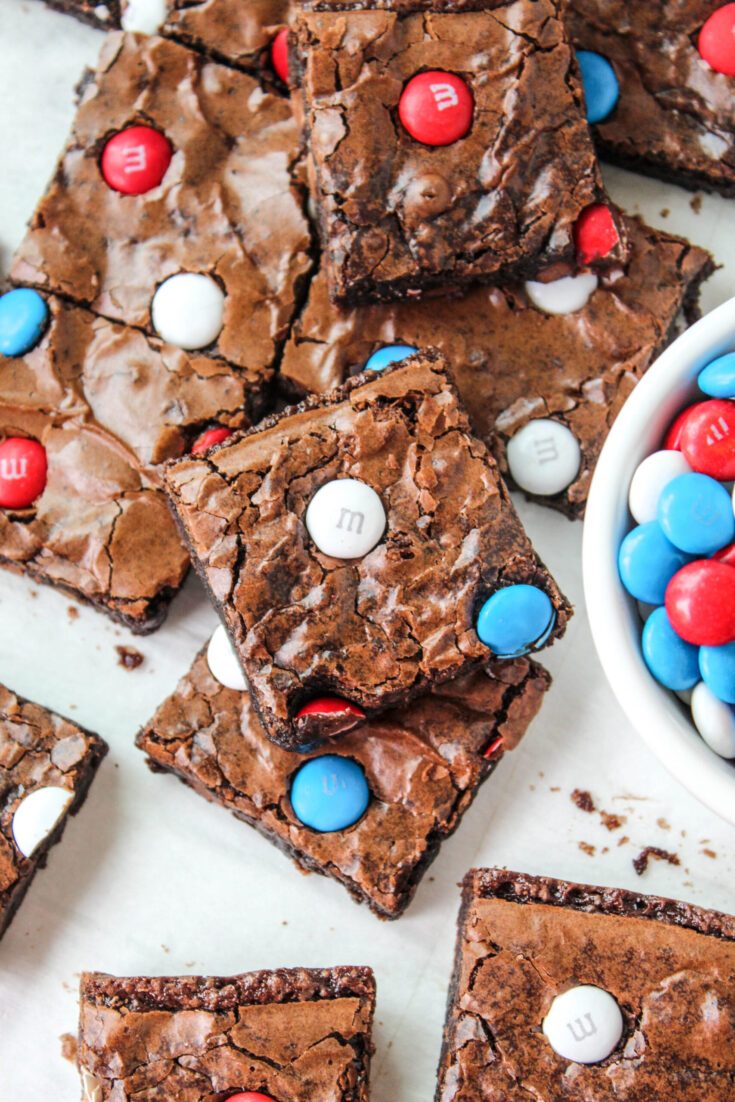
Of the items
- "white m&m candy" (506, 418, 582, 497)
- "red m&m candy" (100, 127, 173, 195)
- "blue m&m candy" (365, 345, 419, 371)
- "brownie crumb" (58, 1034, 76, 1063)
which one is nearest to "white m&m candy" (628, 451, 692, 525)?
"white m&m candy" (506, 418, 582, 497)

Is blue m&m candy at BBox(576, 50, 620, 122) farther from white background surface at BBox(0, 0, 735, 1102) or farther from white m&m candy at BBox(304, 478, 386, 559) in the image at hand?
white m&m candy at BBox(304, 478, 386, 559)

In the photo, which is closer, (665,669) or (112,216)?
(665,669)

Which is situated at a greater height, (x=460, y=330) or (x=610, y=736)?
(x=460, y=330)

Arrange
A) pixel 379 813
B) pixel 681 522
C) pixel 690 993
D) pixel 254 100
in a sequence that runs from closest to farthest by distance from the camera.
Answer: pixel 681 522 < pixel 690 993 < pixel 379 813 < pixel 254 100

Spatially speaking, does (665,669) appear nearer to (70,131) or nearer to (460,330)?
(460,330)

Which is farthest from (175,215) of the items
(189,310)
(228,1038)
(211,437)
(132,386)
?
(228,1038)

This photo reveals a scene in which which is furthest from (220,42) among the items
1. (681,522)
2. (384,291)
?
(681,522)
